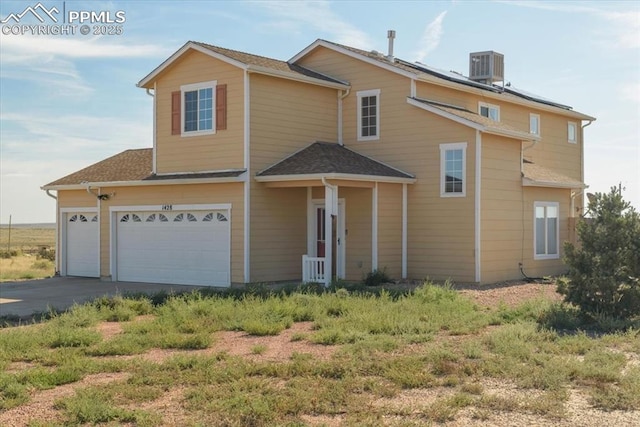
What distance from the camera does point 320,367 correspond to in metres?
9.52

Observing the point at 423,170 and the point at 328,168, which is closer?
the point at 328,168

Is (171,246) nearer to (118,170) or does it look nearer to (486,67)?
(118,170)

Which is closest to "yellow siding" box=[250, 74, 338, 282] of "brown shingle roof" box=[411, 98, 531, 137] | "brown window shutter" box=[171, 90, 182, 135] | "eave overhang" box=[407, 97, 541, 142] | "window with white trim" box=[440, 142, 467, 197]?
"brown window shutter" box=[171, 90, 182, 135]

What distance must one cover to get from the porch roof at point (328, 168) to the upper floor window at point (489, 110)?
4.72 m

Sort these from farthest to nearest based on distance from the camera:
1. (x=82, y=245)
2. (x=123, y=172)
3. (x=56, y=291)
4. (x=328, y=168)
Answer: (x=82, y=245)
(x=123, y=172)
(x=56, y=291)
(x=328, y=168)

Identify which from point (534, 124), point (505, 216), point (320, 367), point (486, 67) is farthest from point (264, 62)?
point (320, 367)

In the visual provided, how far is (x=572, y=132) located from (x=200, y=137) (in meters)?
15.9

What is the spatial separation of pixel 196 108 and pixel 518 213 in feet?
32.7

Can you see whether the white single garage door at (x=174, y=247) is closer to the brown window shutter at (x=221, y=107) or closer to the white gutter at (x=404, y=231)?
the brown window shutter at (x=221, y=107)

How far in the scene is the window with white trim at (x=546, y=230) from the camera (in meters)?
22.5

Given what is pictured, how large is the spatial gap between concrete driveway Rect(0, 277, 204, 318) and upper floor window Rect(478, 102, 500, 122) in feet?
36.6

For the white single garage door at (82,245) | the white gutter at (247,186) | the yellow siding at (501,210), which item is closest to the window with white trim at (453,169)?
the yellow siding at (501,210)

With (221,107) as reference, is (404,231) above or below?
below

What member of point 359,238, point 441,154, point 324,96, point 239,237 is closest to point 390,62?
point 324,96
